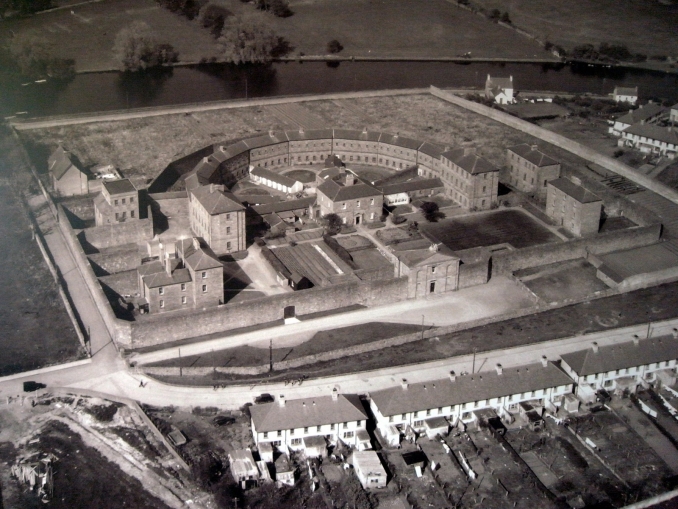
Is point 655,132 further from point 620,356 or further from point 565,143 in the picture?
point 620,356

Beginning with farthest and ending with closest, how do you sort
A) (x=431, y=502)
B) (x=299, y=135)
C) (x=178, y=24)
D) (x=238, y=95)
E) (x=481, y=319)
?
(x=178, y=24), (x=238, y=95), (x=299, y=135), (x=481, y=319), (x=431, y=502)

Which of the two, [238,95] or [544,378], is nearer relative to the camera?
[544,378]

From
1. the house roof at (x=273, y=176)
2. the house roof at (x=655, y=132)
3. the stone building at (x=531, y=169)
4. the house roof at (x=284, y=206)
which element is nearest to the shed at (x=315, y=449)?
the house roof at (x=284, y=206)

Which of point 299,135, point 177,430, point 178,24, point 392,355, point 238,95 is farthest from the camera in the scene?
point 178,24

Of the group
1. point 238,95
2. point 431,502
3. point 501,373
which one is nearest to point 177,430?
point 431,502

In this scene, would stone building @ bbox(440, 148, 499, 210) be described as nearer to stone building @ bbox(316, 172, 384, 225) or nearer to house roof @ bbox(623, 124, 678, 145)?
stone building @ bbox(316, 172, 384, 225)

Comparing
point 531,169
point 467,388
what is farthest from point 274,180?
point 467,388

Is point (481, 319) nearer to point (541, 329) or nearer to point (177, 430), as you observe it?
point (541, 329)
